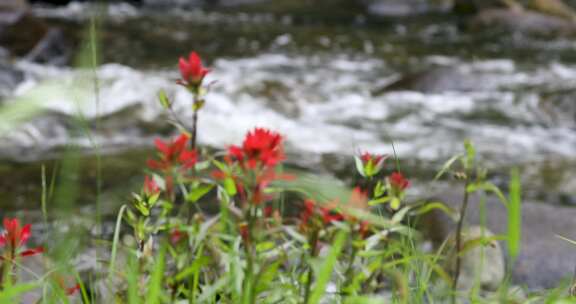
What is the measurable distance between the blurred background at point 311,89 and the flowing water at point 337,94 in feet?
0.05

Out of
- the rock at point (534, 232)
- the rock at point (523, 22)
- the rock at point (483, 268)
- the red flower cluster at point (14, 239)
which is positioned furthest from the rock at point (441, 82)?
the red flower cluster at point (14, 239)

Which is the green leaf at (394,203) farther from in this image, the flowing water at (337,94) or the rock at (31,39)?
the rock at (31,39)

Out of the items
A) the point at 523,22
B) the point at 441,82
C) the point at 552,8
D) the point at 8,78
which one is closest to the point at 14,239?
the point at 8,78

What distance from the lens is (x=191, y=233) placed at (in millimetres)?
936

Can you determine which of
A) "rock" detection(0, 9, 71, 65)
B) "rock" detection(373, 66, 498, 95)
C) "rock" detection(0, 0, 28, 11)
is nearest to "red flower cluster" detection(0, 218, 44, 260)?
"rock" detection(373, 66, 498, 95)

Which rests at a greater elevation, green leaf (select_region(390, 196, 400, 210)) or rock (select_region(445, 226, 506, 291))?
green leaf (select_region(390, 196, 400, 210))

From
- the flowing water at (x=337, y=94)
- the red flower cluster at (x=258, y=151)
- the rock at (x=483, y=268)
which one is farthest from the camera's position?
the flowing water at (x=337, y=94)

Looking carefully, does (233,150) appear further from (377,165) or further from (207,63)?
(207,63)

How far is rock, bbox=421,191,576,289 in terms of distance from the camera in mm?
2572

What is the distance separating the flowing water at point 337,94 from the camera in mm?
4395

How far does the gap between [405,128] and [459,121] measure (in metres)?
0.47

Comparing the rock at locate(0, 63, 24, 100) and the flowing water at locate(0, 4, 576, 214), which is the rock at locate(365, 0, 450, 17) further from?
the rock at locate(0, 63, 24, 100)

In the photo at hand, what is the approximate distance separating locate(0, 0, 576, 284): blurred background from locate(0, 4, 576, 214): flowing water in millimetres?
16

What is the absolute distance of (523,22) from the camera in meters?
9.88
